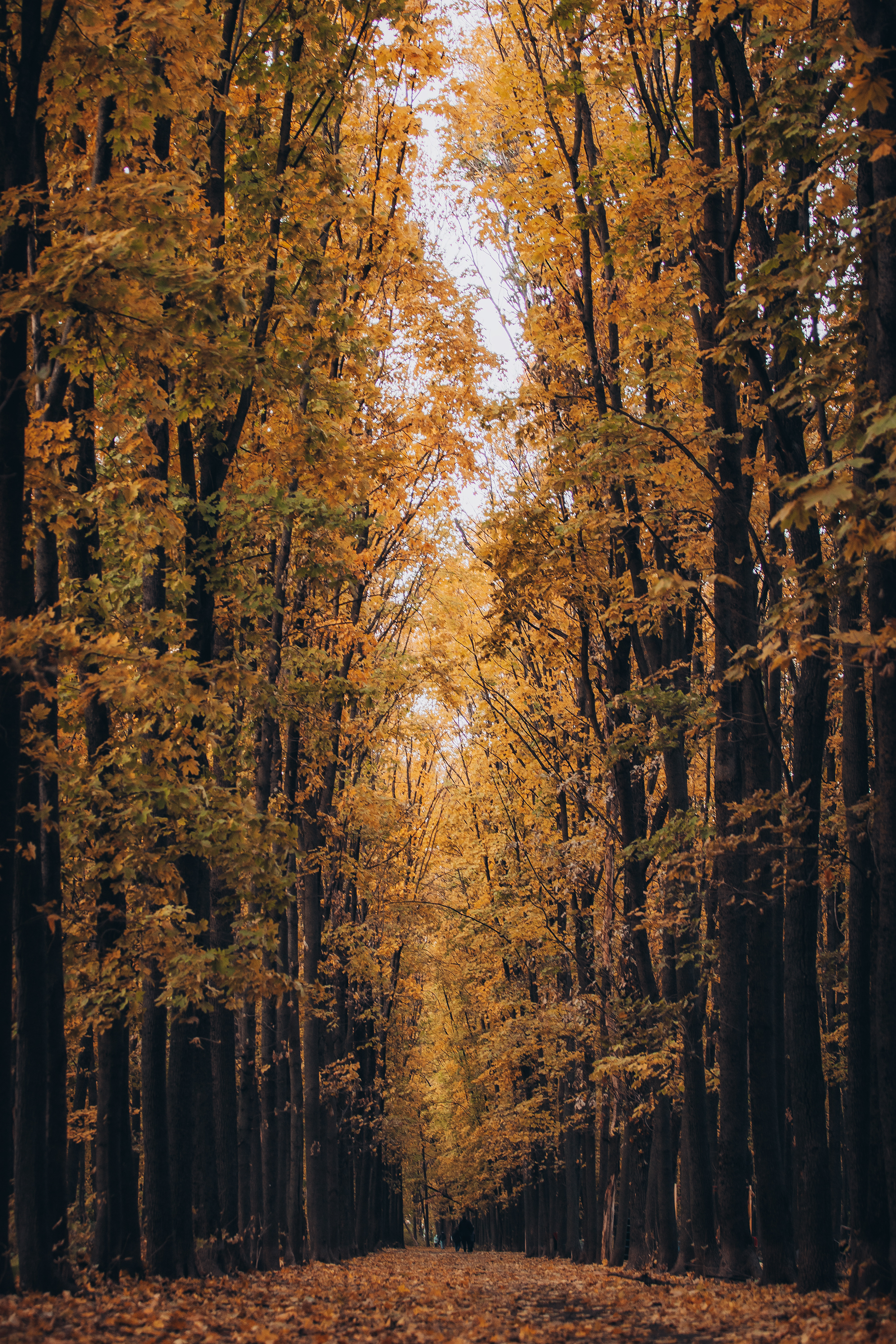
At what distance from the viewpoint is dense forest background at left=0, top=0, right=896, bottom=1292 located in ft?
24.6

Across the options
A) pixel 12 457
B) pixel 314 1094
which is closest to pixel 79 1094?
pixel 314 1094

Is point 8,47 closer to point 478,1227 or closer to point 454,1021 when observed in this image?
point 454,1021

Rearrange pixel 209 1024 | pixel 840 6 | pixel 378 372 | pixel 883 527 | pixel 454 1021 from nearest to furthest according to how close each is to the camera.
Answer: pixel 883 527
pixel 840 6
pixel 209 1024
pixel 378 372
pixel 454 1021

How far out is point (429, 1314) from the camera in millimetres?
9805

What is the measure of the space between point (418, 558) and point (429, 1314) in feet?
47.1

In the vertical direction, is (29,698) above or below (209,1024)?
above

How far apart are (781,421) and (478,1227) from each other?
73.2 metres

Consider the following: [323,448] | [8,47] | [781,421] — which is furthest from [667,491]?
[8,47]

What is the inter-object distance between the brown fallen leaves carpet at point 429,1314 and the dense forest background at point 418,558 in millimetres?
629

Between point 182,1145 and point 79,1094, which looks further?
point 79,1094

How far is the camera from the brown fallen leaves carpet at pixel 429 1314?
22.2ft

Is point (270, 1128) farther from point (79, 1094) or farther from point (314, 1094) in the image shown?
point (79, 1094)

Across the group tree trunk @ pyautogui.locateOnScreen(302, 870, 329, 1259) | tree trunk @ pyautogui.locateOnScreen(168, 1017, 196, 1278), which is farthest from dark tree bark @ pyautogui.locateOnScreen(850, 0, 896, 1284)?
tree trunk @ pyautogui.locateOnScreen(302, 870, 329, 1259)

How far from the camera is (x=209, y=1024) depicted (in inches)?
558
